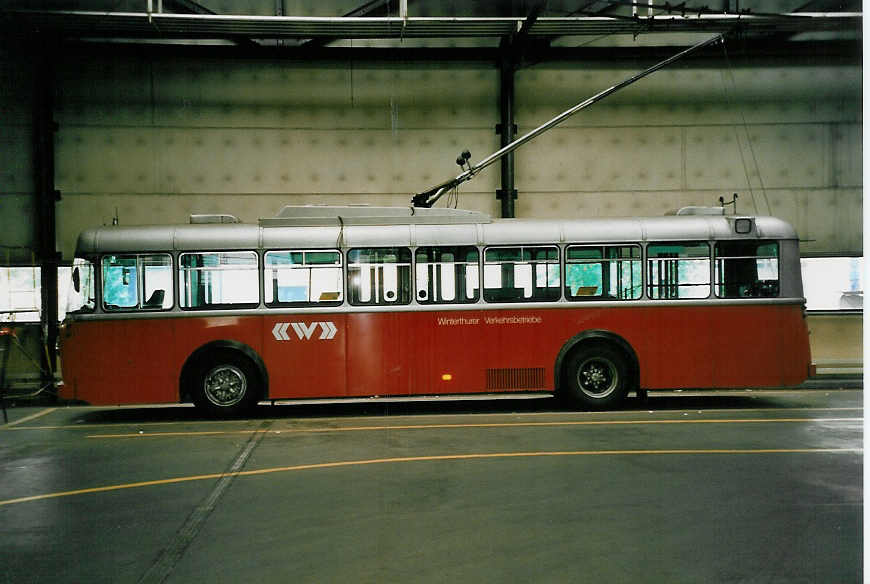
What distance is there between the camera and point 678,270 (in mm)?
13188

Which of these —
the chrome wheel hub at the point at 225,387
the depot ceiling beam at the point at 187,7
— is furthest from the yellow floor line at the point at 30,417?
the depot ceiling beam at the point at 187,7

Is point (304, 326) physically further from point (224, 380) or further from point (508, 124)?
point (508, 124)

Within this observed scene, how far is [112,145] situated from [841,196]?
17095 mm

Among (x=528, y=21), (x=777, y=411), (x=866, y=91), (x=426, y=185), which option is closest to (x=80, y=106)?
(x=426, y=185)

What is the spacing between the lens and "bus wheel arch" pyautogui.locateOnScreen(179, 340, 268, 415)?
41.8 ft

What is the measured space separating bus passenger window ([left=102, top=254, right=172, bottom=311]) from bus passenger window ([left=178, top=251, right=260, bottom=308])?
26cm

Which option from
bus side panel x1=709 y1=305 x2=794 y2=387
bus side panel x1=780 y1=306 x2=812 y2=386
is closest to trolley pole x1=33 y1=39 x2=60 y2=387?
bus side panel x1=709 y1=305 x2=794 y2=387

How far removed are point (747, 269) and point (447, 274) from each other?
4981 millimetres

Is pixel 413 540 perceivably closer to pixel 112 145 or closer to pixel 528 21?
pixel 528 21

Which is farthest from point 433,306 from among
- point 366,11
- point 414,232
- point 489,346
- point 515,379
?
point 366,11

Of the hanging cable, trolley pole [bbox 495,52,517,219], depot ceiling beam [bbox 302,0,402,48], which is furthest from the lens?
the hanging cable

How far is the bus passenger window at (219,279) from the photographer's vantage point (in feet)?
41.7

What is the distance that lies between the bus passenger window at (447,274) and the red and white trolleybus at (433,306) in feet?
0.08

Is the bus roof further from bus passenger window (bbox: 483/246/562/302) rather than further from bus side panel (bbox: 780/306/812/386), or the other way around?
bus side panel (bbox: 780/306/812/386)
